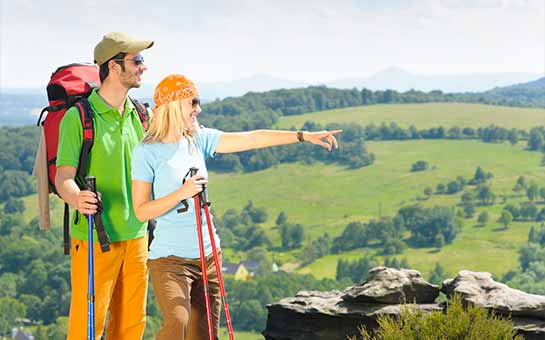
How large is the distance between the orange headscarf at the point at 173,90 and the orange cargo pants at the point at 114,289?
0.81 metres

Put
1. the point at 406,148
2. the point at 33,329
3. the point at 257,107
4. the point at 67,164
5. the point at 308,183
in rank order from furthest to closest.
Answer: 1. the point at 257,107
2. the point at 406,148
3. the point at 308,183
4. the point at 33,329
5. the point at 67,164

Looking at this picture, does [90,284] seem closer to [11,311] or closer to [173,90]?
[173,90]

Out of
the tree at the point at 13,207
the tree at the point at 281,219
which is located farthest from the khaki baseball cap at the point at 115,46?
the tree at the point at 281,219

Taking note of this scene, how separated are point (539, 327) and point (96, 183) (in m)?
4.38

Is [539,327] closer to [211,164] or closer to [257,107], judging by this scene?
[211,164]

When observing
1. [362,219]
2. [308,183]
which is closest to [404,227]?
[362,219]

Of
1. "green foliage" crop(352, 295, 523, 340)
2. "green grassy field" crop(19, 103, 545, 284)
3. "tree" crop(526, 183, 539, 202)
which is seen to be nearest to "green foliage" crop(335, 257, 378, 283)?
"green grassy field" crop(19, 103, 545, 284)

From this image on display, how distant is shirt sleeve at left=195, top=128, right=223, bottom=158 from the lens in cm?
400

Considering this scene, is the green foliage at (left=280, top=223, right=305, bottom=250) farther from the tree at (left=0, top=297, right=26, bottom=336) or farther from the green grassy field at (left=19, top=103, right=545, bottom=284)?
the tree at (left=0, top=297, right=26, bottom=336)

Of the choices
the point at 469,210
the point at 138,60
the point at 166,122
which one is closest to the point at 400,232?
the point at 469,210

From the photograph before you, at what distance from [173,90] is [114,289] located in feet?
3.77

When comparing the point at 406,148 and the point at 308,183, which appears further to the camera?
the point at 406,148

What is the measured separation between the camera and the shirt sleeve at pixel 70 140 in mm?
3891

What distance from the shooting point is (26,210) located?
118 metres
